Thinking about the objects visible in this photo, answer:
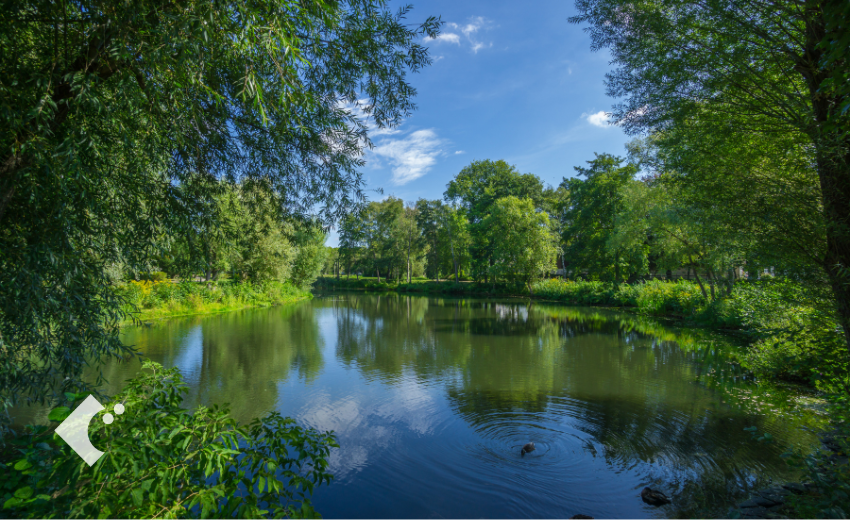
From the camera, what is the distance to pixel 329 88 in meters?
5.03

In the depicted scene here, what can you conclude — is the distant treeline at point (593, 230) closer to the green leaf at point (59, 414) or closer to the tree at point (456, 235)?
the tree at point (456, 235)

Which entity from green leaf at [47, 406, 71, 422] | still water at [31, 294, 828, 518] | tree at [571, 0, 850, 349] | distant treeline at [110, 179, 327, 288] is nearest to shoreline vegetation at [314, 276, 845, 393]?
still water at [31, 294, 828, 518]

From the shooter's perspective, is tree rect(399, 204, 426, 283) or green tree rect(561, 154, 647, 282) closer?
green tree rect(561, 154, 647, 282)

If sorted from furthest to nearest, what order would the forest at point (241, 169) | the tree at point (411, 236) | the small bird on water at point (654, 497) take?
the tree at point (411, 236)
the small bird on water at point (654, 497)
the forest at point (241, 169)

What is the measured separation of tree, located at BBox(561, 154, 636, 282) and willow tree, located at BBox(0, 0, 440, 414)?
31.1 meters

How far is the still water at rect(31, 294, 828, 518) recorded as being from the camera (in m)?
4.94

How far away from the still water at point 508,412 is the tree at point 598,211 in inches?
799

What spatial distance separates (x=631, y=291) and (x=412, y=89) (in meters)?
25.0

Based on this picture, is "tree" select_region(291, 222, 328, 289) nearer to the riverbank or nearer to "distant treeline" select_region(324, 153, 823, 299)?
"distant treeline" select_region(324, 153, 823, 299)

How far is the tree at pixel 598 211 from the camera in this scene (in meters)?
33.7

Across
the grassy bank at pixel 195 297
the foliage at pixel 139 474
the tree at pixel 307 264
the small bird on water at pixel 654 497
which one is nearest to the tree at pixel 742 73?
the small bird on water at pixel 654 497

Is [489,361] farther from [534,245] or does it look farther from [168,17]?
[534,245]

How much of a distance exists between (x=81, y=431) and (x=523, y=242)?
3370cm

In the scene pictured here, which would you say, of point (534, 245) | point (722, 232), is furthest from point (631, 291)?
point (722, 232)
